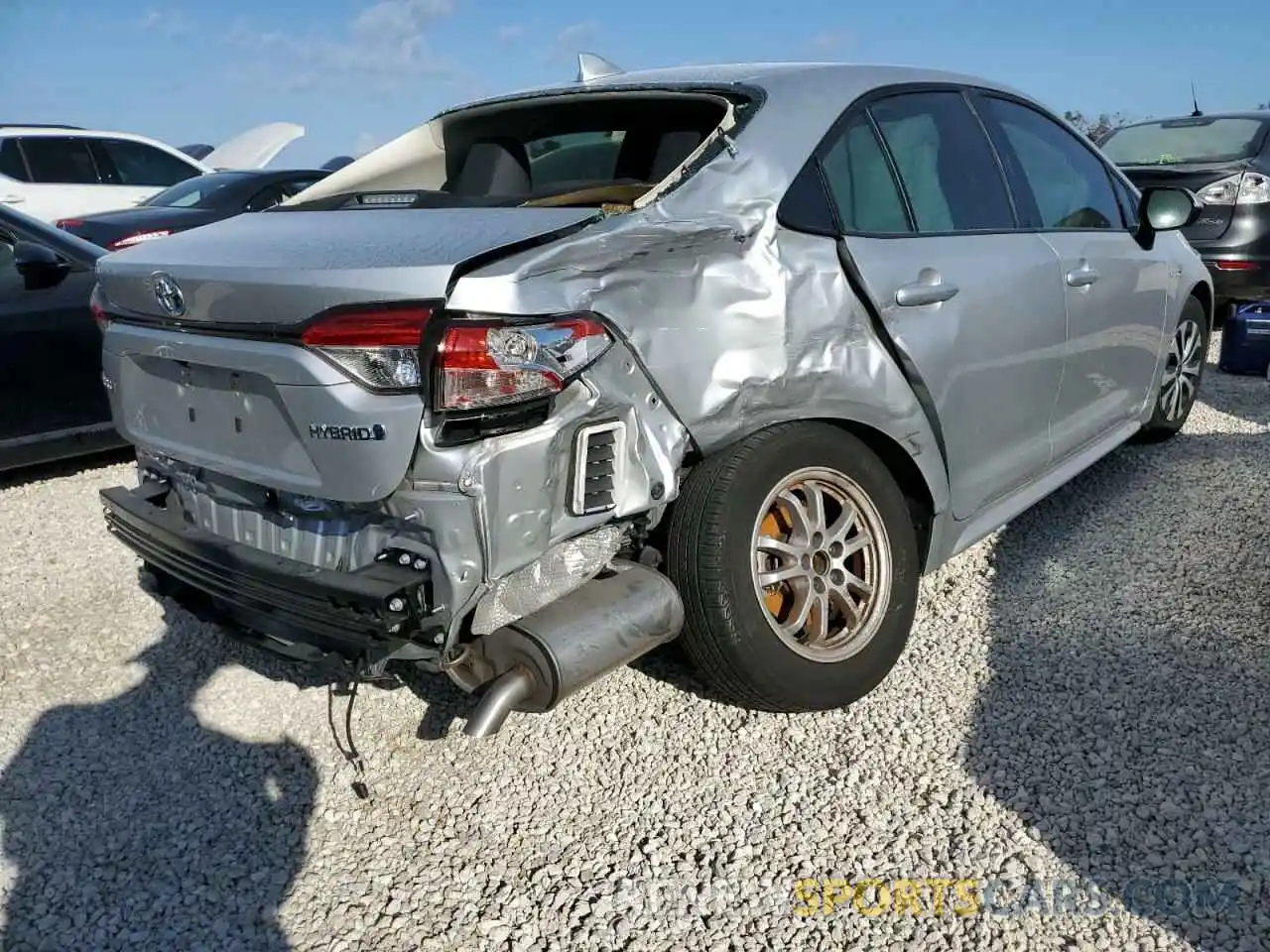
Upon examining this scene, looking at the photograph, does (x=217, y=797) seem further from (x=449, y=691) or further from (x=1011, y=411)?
(x=1011, y=411)

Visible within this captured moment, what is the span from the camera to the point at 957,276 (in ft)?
9.82

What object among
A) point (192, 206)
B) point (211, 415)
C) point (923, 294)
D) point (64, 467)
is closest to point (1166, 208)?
point (923, 294)

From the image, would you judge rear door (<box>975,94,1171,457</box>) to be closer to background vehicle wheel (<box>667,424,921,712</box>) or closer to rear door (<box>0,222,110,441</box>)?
background vehicle wheel (<box>667,424,921,712</box>)

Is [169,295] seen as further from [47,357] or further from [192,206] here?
[192,206]

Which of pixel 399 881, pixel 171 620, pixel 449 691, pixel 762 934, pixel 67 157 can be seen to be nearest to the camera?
pixel 762 934

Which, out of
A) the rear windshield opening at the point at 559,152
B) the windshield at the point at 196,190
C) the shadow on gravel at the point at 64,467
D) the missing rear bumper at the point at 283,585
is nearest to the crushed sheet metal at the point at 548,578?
the missing rear bumper at the point at 283,585

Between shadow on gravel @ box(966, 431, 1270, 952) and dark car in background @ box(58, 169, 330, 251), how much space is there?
19.3ft

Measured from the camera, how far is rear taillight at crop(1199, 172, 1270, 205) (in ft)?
22.5

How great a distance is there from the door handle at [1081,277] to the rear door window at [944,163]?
0.99 ft

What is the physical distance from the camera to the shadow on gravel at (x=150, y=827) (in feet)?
7.32

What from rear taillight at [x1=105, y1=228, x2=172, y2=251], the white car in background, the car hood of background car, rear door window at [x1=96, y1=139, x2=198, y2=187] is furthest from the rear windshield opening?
rear door window at [x1=96, y1=139, x2=198, y2=187]

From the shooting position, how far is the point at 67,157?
10883mm

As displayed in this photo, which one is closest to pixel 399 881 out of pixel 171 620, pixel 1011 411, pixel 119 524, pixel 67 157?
pixel 119 524

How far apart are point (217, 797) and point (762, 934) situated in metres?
1.43
